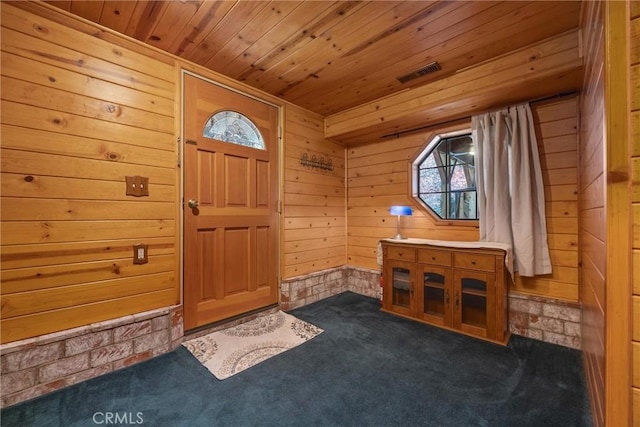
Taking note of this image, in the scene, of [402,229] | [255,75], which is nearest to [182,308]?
[255,75]

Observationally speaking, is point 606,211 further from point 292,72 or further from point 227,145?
point 227,145

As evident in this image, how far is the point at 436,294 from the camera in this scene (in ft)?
8.66

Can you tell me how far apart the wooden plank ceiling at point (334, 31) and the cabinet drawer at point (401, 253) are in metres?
1.71

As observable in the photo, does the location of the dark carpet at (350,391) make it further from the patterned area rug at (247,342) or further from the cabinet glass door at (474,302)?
the cabinet glass door at (474,302)

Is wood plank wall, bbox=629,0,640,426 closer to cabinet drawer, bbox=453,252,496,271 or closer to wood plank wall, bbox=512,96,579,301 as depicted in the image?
cabinet drawer, bbox=453,252,496,271

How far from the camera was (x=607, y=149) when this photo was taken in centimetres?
92

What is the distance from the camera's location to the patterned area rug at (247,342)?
1.95 metres

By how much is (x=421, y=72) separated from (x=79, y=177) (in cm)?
285

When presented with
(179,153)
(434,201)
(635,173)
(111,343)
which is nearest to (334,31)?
(179,153)

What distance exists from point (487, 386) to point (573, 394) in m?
0.48

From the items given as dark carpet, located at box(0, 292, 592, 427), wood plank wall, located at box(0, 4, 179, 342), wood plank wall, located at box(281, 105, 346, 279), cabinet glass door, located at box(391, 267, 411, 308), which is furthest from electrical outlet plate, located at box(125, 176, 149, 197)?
cabinet glass door, located at box(391, 267, 411, 308)

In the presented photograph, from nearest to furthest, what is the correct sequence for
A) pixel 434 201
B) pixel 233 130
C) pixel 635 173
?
pixel 635 173, pixel 233 130, pixel 434 201

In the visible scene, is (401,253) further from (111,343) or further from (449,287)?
(111,343)

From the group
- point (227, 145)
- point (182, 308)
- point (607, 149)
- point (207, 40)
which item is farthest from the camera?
point (227, 145)
